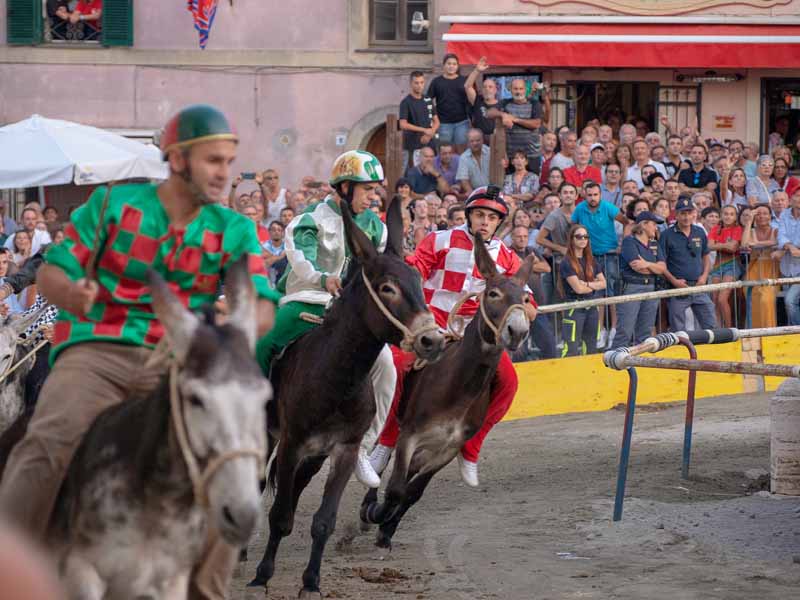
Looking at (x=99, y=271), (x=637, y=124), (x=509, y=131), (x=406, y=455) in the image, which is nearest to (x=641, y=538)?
(x=406, y=455)

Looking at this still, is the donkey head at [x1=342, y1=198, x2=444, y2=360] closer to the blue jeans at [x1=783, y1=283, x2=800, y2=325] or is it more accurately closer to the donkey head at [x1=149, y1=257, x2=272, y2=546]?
the donkey head at [x1=149, y1=257, x2=272, y2=546]

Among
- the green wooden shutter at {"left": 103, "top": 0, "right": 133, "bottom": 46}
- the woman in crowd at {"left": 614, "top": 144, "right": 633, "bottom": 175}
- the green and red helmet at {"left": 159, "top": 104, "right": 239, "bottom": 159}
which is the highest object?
the green wooden shutter at {"left": 103, "top": 0, "right": 133, "bottom": 46}

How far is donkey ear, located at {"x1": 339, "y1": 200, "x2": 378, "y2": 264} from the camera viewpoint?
8398 mm

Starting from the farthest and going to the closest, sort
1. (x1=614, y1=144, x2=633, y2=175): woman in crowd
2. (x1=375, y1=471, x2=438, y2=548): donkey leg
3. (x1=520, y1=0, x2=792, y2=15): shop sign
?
1. (x1=520, y1=0, x2=792, y2=15): shop sign
2. (x1=614, y1=144, x2=633, y2=175): woman in crowd
3. (x1=375, y1=471, x2=438, y2=548): donkey leg

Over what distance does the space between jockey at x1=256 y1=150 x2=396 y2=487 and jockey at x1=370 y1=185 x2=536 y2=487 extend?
0.70 meters

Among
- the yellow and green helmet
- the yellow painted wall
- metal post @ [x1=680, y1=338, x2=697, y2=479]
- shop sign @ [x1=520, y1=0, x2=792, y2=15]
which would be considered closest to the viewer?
the yellow and green helmet

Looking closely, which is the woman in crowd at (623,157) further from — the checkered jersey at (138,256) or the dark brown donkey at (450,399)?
the checkered jersey at (138,256)

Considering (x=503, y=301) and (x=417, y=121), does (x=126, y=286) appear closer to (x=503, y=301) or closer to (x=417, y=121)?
(x=503, y=301)

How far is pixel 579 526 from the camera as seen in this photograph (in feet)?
33.0

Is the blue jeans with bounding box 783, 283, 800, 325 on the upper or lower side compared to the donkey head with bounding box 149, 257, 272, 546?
lower

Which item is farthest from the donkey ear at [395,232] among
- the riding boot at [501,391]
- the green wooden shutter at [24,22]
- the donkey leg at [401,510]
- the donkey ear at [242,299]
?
the green wooden shutter at [24,22]

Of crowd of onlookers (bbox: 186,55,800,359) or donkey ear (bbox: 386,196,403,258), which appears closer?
donkey ear (bbox: 386,196,403,258)

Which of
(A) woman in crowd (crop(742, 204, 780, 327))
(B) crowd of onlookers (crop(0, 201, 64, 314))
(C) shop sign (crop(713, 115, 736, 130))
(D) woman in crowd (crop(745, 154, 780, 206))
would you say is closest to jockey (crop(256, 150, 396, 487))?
(B) crowd of onlookers (crop(0, 201, 64, 314))

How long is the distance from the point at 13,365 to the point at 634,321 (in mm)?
6958
